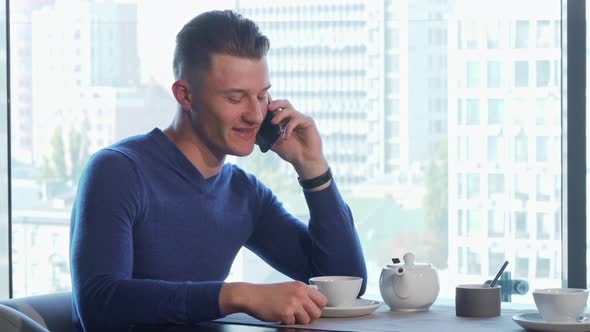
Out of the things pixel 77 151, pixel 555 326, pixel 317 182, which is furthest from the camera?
pixel 77 151

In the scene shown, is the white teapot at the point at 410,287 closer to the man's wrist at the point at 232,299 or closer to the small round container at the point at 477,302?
the small round container at the point at 477,302

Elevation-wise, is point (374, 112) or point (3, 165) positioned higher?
point (374, 112)

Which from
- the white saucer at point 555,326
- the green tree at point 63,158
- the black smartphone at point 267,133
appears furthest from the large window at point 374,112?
the white saucer at point 555,326

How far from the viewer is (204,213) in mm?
2176

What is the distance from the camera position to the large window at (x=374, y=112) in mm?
3217

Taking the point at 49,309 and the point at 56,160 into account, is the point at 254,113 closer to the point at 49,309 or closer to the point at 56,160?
the point at 49,309

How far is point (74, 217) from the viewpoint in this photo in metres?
2.05

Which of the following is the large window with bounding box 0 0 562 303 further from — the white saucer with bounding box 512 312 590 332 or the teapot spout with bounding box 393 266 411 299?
the white saucer with bounding box 512 312 590 332

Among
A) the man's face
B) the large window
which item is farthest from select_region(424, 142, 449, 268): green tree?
the man's face

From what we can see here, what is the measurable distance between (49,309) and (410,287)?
2.84 feet

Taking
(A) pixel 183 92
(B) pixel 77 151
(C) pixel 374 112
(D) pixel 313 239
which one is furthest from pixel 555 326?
(B) pixel 77 151

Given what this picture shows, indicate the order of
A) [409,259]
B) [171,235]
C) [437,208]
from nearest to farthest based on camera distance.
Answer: [409,259], [171,235], [437,208]

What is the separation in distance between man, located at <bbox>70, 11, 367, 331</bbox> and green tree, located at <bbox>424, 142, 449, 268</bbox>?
103 cm

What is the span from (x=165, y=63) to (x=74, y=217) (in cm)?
164
